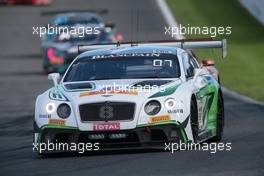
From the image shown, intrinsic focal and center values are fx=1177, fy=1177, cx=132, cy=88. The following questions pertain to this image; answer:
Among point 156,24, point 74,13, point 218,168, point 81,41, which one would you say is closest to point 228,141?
point 218,168

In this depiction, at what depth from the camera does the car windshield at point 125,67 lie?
1355cm

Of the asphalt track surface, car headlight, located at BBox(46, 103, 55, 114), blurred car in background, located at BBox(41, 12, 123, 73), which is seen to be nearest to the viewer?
the asphalt track surface

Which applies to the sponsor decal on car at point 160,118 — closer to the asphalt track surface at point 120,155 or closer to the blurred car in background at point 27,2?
the asphalt track surface at point 120,155

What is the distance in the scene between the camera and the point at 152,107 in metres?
12.6

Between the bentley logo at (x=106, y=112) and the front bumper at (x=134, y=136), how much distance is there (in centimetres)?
16

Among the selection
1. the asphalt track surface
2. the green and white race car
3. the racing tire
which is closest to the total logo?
the green and white race car

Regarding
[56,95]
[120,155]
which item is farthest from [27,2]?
[120,155]

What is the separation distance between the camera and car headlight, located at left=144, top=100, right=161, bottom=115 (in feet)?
41.1

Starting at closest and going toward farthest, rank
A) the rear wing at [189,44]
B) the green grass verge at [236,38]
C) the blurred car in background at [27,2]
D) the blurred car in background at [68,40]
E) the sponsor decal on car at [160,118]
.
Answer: the sponsor decal on car at [160,118] → the rear wing at [189,44] → the green grass verge at [236,38] → the blurred car in background at [68,40] → the blurred car in background at [27,2]

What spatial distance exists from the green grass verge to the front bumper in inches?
349

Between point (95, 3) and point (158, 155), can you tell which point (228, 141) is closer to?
point (158, 155)

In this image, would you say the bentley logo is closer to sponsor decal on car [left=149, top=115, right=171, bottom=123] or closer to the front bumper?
the front bumper

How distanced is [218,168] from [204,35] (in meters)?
25.9

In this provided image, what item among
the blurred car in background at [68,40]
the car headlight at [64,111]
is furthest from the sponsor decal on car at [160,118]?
the blurred car in background at [68,40]
